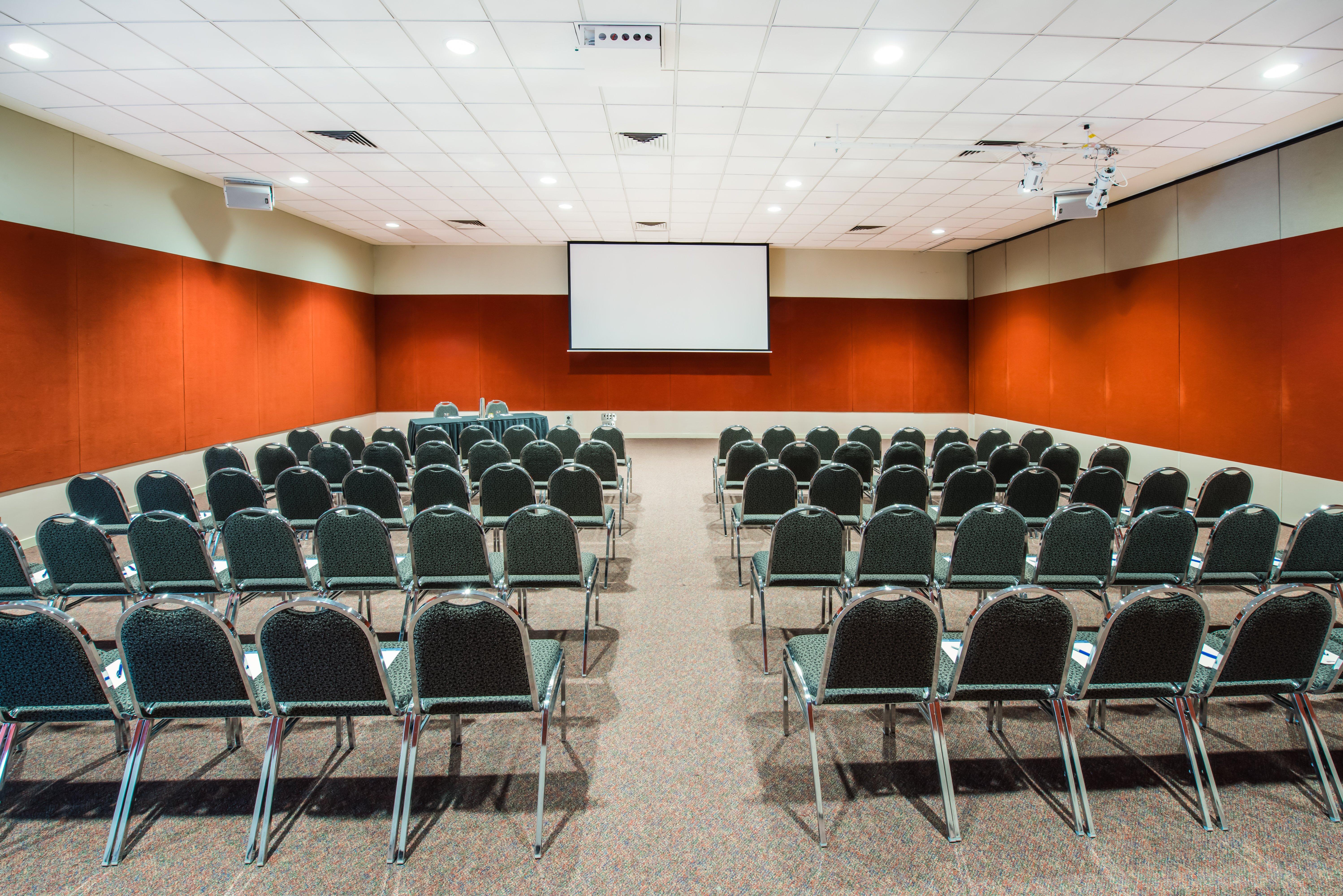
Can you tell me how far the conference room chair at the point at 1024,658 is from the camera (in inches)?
96.7

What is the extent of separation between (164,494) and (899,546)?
5.32 meters

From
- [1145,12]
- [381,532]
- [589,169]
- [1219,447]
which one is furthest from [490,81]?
[1219,447]

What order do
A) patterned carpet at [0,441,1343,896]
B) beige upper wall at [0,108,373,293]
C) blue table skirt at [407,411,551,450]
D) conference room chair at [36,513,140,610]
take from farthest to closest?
blue table skirt at [407,411,551,450] → beige upper wall at [0,108,373,293] → conference room chair at [36,513,140,610] → patterned carpet at [0,441,1343,896]

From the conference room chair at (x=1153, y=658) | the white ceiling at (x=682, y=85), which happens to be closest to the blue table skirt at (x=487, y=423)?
the white ceiling at (x=682, y=85)

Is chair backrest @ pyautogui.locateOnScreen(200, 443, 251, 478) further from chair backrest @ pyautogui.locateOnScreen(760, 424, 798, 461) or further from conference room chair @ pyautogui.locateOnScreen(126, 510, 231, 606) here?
chair backrest @ pyautogui.locateOnScreen(760, 424, 798, 461)

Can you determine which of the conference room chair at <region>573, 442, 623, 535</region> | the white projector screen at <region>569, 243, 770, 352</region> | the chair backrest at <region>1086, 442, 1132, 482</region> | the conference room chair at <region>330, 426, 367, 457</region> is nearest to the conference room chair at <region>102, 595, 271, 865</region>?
the conference room chair at <region>573, 442, 623, 535</region>

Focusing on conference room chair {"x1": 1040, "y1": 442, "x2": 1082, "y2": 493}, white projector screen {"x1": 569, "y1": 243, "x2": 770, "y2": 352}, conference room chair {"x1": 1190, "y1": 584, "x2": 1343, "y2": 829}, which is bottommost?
conference room chair {"x1": 1190, "y1": 584, "x2": 1343, "y2": 829}

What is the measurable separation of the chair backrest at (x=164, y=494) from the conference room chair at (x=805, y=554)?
417 centimetres

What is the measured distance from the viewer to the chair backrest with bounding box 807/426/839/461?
27.2 feet

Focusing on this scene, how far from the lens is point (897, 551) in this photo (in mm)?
3820

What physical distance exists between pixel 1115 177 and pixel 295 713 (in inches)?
338

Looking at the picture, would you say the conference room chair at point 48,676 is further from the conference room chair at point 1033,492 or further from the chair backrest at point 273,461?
the conference room chair at point 1033,492

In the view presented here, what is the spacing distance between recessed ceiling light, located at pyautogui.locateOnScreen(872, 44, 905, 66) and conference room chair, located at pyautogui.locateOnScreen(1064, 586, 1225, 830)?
14.2 feet

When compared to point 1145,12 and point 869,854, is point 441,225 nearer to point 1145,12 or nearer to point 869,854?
point 1145,12
